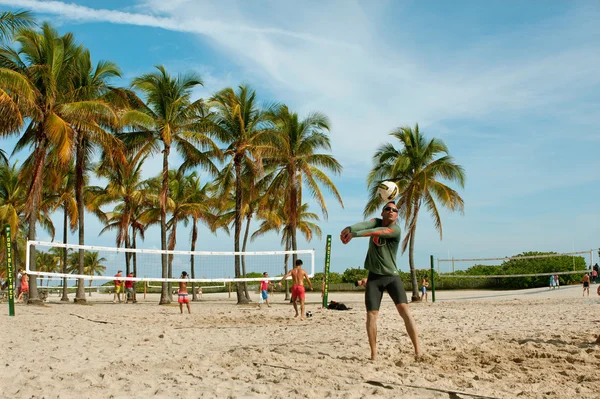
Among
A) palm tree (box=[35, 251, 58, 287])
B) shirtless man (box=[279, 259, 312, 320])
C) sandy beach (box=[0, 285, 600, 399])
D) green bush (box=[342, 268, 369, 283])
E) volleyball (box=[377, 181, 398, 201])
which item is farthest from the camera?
palm tree (box=[35, 251, 58, 287])

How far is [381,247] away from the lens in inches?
216

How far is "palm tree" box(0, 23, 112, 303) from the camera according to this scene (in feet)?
56.6

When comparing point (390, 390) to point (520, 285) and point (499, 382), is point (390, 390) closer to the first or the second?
point (499, 382)

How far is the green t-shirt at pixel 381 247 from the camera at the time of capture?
5.36 meters

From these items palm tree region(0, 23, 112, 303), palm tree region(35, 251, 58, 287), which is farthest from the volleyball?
palm tree region(35, 251, 58, 287)

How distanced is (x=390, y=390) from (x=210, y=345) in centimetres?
358

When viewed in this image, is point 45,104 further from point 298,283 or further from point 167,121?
point 298,283

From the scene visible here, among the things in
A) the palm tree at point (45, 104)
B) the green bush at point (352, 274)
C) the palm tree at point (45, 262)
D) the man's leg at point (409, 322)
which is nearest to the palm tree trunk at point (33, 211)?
the palm tree at point (45, 104)

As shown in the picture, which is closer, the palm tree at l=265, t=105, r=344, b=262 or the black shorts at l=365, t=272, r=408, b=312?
the black shorts at l=365, t=272, r=408, b=312

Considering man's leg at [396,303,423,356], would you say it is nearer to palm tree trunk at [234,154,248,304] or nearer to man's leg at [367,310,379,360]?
man's leg at [367,310,379,360]

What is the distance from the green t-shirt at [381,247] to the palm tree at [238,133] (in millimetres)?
17766

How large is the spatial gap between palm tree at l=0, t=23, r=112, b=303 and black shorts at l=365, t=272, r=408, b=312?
14256 mm

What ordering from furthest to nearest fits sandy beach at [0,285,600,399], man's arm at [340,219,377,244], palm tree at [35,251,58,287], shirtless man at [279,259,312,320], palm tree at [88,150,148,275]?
palm tree at [35,251,58,287] < palm tree at [88,150,148,275] < shirtless man at [279,259,312,320] < man's arm at [340,219,377,244] < sandy beach at [0,285,600,399]

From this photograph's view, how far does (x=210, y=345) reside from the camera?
717cm
